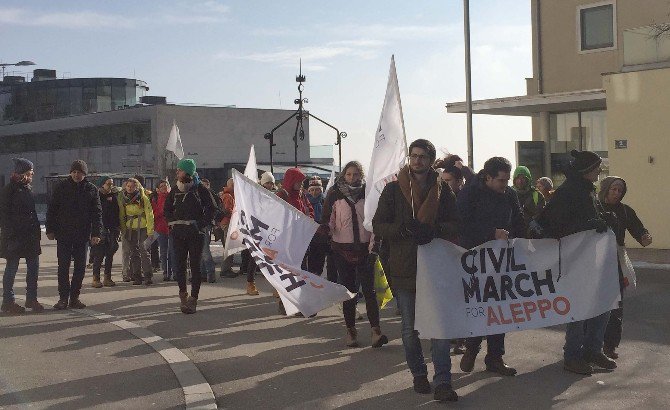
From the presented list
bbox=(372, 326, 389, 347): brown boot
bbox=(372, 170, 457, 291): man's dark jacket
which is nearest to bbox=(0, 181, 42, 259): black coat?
bbox=(372, 326, 389, 347): brown boot

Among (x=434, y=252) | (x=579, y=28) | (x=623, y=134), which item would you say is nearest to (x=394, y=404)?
(x=434, y=252)

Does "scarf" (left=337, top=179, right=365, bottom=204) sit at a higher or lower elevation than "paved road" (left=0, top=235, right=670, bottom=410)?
higher

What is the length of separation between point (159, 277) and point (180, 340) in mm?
7283

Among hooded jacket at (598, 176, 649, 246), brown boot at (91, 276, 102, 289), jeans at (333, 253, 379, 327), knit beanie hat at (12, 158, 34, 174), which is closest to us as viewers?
hooded jacket at (598, 176, 649, 246)

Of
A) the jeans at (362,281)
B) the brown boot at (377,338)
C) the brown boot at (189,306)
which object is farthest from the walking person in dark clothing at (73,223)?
the brown boot at (377,338)

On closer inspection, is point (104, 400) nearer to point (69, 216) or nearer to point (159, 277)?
point (69, 216)

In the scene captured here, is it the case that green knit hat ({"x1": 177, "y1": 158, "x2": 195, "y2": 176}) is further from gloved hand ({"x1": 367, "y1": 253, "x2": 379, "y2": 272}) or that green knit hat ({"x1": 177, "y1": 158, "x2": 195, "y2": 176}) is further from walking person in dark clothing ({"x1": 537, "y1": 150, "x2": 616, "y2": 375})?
walking person in dark clothing ({"x1": 537, "y1": 150, "x2": 616, "y2": 375})

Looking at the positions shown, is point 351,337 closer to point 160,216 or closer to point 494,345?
point 494,345

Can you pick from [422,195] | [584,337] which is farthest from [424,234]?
[584,337]

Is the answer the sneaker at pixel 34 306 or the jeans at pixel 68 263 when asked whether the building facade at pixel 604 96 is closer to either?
the jeans at pixel 68 263

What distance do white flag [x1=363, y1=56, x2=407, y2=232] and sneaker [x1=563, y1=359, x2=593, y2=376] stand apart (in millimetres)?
2496

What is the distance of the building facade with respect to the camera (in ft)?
70.9

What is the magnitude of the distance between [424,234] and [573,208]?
5.29 feet

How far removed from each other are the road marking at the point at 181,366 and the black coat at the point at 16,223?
117 cm
